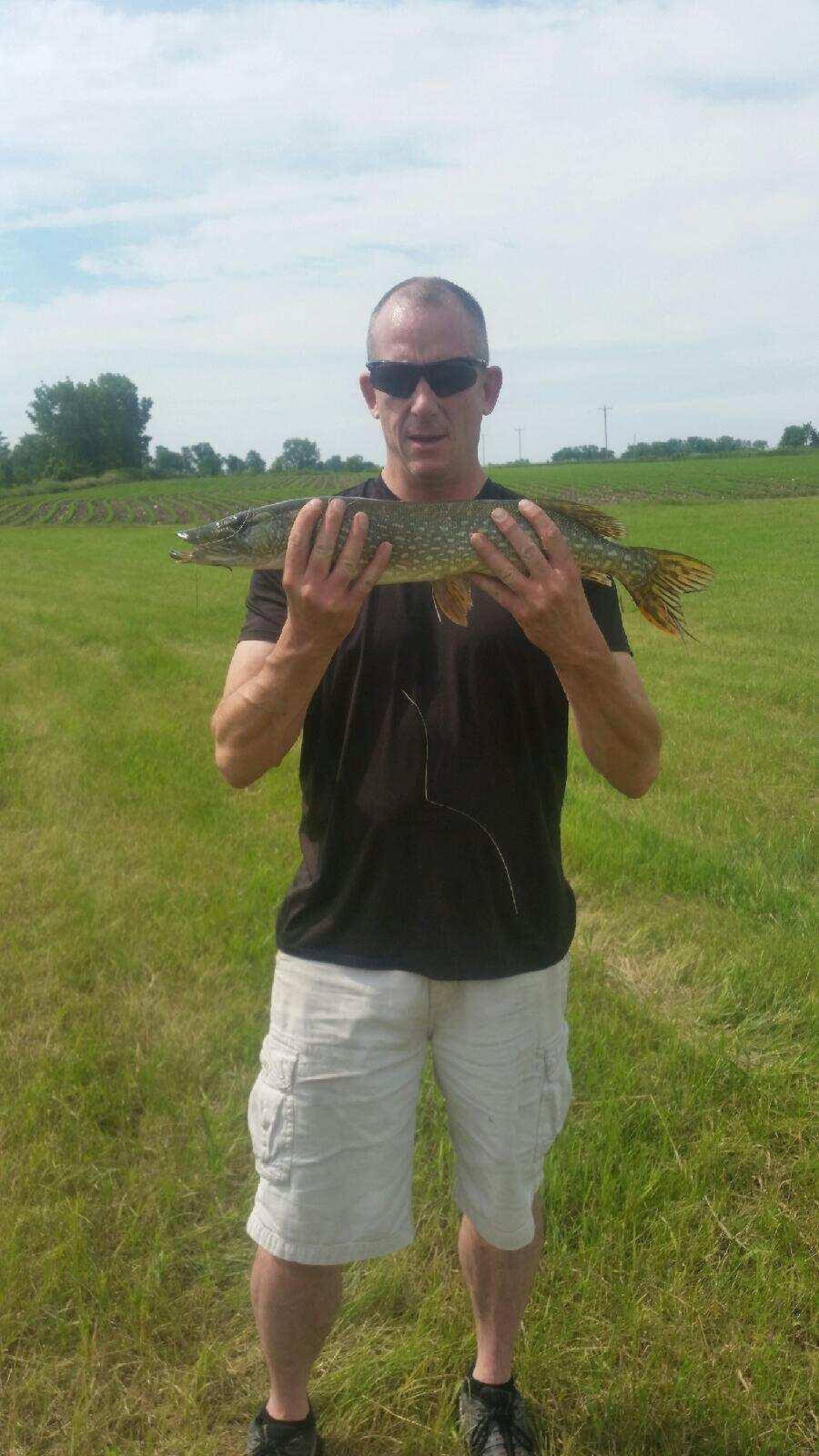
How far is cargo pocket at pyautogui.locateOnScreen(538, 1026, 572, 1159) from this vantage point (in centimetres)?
237

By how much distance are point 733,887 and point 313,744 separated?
3.50 metres

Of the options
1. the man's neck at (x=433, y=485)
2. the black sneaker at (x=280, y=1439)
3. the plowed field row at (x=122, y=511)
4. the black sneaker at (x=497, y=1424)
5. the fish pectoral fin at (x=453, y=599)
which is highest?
the plowed field row at (x=122, y=511)

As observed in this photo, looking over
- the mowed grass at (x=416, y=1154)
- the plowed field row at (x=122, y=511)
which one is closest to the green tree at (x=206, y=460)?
the plowed field row at (x=122, y=511)

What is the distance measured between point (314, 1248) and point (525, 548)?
1737mm

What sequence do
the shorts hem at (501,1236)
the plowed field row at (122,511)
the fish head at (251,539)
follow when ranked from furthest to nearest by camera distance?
the plowed field row at (122,511) → the fish head at (251,539) → the shorts hem at (501,1236)

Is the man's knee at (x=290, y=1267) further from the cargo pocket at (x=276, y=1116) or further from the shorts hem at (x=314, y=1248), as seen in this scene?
the cargo pocket at (x=276, y=1116)

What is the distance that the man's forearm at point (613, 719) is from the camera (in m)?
2.22

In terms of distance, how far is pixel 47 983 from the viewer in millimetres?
4461

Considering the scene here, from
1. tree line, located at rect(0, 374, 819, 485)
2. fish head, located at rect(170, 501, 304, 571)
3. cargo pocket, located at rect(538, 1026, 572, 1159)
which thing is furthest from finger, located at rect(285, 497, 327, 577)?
tree line, located at rect(0, 374, 819, 485)

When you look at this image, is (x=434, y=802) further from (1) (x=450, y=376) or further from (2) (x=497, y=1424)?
(2) (x=497, y=1424)

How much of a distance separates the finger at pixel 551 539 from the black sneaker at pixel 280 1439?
2.30 metres

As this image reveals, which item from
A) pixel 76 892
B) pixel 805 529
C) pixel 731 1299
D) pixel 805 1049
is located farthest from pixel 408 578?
pixel 805 529

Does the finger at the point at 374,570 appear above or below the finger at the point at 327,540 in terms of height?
below

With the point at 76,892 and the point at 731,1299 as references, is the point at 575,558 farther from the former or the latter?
the point at 76,892
